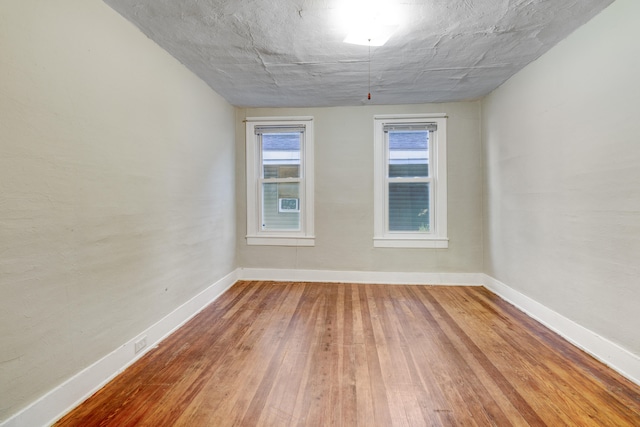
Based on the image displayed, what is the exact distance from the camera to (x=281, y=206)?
4.03 metres

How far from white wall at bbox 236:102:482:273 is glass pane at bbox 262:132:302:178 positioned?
0.95 ft

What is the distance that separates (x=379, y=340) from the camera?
2281 mm

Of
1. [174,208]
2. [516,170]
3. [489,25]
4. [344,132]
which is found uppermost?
[489,25]

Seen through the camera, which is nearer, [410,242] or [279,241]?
[410,242]

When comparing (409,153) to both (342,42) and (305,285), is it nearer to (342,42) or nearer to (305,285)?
(342,42)

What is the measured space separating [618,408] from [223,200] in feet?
A: 12.1

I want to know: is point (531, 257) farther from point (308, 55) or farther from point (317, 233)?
point (308, 55)

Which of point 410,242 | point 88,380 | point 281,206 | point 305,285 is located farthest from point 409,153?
point 88,380

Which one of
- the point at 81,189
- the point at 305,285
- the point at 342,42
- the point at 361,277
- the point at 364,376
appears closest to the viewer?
the point at 81,189

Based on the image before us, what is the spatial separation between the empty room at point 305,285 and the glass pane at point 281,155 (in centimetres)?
51

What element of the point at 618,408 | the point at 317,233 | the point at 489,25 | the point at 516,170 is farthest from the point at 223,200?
the point at 618,408

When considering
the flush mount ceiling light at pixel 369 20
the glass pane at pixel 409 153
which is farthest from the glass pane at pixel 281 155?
the flush mount ceiling light at pixel 369 20

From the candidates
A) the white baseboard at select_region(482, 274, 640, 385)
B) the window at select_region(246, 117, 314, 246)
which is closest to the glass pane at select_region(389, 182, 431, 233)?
the window at select_region(246, 117, 314, 246)

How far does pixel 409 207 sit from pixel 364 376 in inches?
101
